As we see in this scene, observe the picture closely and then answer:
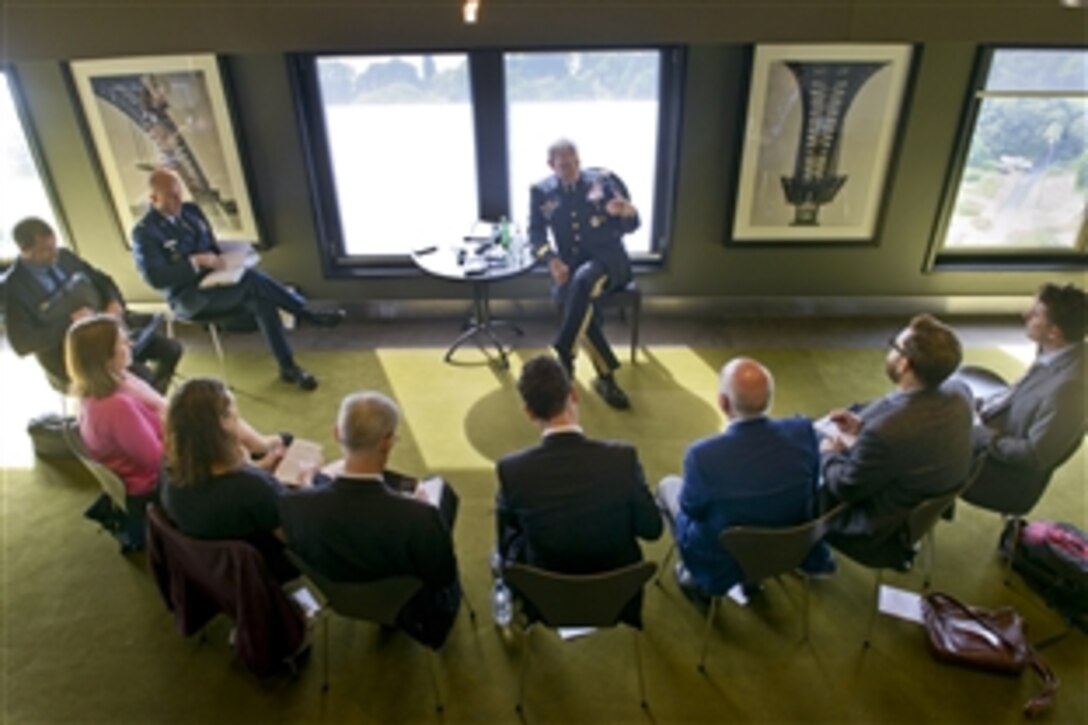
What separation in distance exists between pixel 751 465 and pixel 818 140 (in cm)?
315

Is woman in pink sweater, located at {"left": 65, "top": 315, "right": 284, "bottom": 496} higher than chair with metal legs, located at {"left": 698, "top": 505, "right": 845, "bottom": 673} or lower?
higher

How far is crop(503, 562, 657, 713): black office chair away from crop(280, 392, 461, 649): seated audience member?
0.33 metres

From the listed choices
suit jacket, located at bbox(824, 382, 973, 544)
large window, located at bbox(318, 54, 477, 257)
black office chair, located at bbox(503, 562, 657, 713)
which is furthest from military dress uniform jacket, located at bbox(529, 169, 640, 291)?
black office chair, located at bbox(503, 562, 657, 713)

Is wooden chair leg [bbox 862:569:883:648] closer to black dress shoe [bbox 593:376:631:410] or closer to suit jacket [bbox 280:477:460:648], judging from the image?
suit jacket [bbox 280:477:460:648]

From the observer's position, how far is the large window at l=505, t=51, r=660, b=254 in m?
4.59

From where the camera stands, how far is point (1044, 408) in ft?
8.84

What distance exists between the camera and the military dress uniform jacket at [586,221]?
435 centimetres

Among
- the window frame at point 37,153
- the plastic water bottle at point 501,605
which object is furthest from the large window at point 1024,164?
the window frame at point 37,153

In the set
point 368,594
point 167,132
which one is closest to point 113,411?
point 368,594

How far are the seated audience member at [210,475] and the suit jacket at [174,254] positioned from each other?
2.12 metres

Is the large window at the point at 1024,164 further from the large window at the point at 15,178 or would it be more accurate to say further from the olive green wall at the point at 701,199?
the large window at the point at 15,178

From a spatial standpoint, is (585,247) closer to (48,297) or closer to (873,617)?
(873,617)

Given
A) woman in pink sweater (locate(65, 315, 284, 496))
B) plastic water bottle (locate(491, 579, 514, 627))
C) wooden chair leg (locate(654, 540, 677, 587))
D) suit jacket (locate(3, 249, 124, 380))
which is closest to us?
woman in pink sweater (locate(65, 315, 284, 496))

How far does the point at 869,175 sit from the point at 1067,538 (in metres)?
2.72
